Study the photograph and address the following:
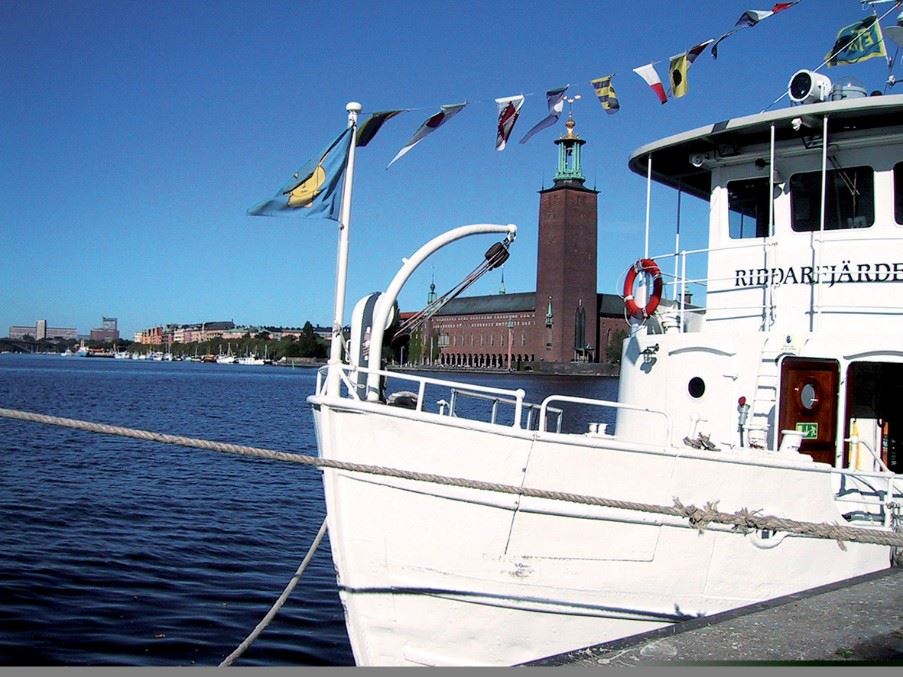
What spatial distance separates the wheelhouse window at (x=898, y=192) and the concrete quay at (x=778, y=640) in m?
4.23

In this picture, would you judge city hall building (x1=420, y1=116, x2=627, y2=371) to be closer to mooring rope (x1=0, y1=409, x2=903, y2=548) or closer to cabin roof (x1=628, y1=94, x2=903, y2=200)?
cabin roof (x1=628, y1=94, x2=903, y2=200)

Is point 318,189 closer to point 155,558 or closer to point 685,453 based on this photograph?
point 685,453

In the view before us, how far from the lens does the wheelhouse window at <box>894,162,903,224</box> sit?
9094 millimetres

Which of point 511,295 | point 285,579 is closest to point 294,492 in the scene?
point 285,579

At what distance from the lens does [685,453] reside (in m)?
6.89

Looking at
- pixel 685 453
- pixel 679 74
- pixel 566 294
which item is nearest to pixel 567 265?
pixel 566 294

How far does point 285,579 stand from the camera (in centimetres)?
1088

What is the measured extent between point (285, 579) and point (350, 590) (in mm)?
4369

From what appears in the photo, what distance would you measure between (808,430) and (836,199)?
2.72 m

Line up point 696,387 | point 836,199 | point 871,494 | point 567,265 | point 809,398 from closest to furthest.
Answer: point 871,494
point 809,398
point 696,387
point 836,199
point 567,265

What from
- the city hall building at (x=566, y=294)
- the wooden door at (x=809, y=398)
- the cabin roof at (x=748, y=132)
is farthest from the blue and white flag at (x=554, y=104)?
the city hall building at (x=566, y=294)

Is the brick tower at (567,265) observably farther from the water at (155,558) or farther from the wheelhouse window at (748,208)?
the wheelhouse window at (748,208)

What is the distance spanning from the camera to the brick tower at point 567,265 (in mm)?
112625

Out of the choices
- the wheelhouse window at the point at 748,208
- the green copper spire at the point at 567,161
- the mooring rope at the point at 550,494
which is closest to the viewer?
the mooring rope at the point at 550,494
